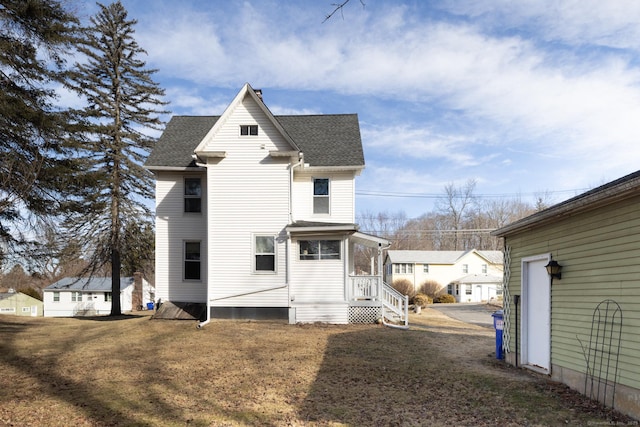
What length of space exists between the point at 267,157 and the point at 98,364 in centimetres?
854

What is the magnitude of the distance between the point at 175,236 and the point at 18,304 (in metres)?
36.8

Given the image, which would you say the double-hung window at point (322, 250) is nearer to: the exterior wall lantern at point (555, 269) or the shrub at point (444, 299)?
the exterior wall lantern at point (555, 269)

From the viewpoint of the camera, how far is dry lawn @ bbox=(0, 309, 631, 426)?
A: 6.62m

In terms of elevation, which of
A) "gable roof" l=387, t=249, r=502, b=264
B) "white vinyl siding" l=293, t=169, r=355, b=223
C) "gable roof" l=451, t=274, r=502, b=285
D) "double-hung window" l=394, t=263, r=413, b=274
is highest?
"white vinyl siding" l=293, t=169, r=355, b=223

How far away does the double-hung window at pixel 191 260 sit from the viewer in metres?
17.4

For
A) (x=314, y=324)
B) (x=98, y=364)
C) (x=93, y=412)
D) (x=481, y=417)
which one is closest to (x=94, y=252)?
(x=314, y=324)

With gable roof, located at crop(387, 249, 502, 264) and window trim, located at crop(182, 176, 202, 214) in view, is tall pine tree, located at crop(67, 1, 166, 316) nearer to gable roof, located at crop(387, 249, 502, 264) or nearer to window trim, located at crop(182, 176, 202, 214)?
window trim, located at crop(182, 176, 202, 214)

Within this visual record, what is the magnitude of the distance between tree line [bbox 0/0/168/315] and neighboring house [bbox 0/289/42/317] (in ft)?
89.2

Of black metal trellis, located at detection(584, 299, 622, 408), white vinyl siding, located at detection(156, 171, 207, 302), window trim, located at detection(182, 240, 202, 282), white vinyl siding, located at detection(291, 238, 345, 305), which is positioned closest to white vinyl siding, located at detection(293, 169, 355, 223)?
white vinyl siding, located at detection(291, 238, 345, 305)

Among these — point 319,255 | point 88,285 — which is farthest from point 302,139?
point 88,285

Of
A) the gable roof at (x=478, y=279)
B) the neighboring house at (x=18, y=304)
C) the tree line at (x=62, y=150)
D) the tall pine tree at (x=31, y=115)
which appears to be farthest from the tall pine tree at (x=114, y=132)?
the gable roof at (x=478, y=279)

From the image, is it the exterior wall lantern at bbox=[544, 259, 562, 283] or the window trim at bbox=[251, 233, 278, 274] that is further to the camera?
the window trim at bbox=[251, 233, 278, 274]

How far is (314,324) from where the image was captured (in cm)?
1584

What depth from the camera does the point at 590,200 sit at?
7.19 meters
